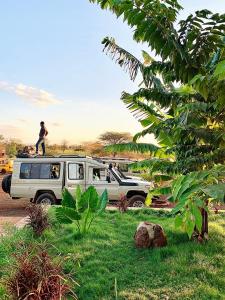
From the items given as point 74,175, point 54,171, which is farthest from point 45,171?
point 74,175

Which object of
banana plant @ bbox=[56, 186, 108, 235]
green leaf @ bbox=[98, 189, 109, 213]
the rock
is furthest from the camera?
green leaf @ bbox=[98, 189, 109, 213]

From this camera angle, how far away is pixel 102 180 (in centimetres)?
1594

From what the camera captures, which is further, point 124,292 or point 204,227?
point 204,227

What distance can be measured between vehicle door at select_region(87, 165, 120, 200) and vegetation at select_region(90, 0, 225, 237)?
16.2 feet

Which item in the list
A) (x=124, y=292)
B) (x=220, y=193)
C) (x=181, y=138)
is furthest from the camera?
(x=181, y=138)

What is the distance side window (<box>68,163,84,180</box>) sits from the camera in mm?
15844

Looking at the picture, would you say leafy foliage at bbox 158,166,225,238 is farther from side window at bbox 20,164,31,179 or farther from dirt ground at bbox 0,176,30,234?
side window at bbox 20,164,31,179

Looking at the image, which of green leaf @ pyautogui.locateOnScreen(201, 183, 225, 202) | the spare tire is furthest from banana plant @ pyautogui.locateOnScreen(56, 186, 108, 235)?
green leaf @ pyautogui.locateOnScreen(201, 183, 225, 202)

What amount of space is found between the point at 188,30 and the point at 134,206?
1123 cm

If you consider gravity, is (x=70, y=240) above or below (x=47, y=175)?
below

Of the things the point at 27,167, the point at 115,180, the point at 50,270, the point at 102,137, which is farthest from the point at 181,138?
the point at 102,137

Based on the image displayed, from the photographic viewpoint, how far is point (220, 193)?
10.6 feet

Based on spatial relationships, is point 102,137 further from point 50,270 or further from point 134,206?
point 50,270

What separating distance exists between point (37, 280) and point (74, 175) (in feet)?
37.9
